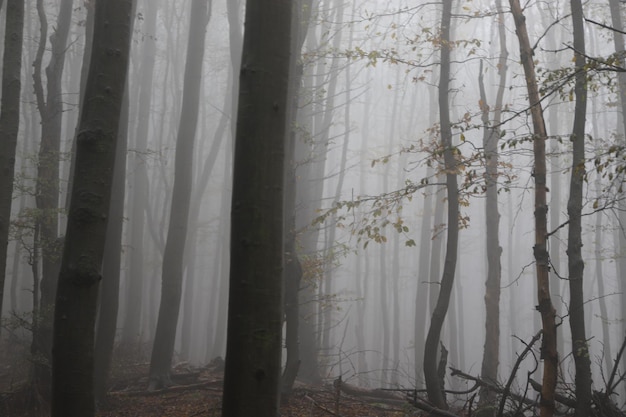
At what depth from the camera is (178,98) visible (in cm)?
2689

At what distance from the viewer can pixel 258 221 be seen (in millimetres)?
2771

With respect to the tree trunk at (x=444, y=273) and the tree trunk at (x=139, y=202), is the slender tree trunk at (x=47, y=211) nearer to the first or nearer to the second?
the tree trunk at (x=444, y=273)

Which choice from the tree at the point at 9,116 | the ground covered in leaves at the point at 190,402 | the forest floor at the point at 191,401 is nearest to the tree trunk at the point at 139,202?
the forest floor at the point at 191,401

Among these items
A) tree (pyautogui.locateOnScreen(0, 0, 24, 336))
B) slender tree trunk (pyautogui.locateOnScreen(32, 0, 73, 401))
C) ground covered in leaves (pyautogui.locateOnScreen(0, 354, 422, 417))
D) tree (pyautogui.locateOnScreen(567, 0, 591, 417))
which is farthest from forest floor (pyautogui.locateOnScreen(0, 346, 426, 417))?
tree (pyautogui.locateOnScreen(0, 0, 24, 336))

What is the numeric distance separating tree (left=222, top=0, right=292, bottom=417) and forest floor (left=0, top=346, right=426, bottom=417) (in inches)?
160

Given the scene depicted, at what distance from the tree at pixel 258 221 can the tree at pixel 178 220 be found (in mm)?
7926

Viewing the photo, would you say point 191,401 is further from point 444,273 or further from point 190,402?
point 444,273

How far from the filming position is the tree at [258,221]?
2680 millimetres

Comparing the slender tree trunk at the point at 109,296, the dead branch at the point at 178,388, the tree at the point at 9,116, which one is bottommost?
the dead branch at the point at 178,388

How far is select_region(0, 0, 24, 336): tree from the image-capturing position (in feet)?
21.6

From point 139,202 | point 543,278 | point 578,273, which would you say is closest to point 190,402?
point 543,278

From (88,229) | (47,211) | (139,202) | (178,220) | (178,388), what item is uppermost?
(139,202)

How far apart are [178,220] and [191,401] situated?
4234mm

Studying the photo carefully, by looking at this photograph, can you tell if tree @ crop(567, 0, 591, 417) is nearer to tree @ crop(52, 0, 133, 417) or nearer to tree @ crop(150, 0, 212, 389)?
tree @ crop(52, 0, 133, 417)
